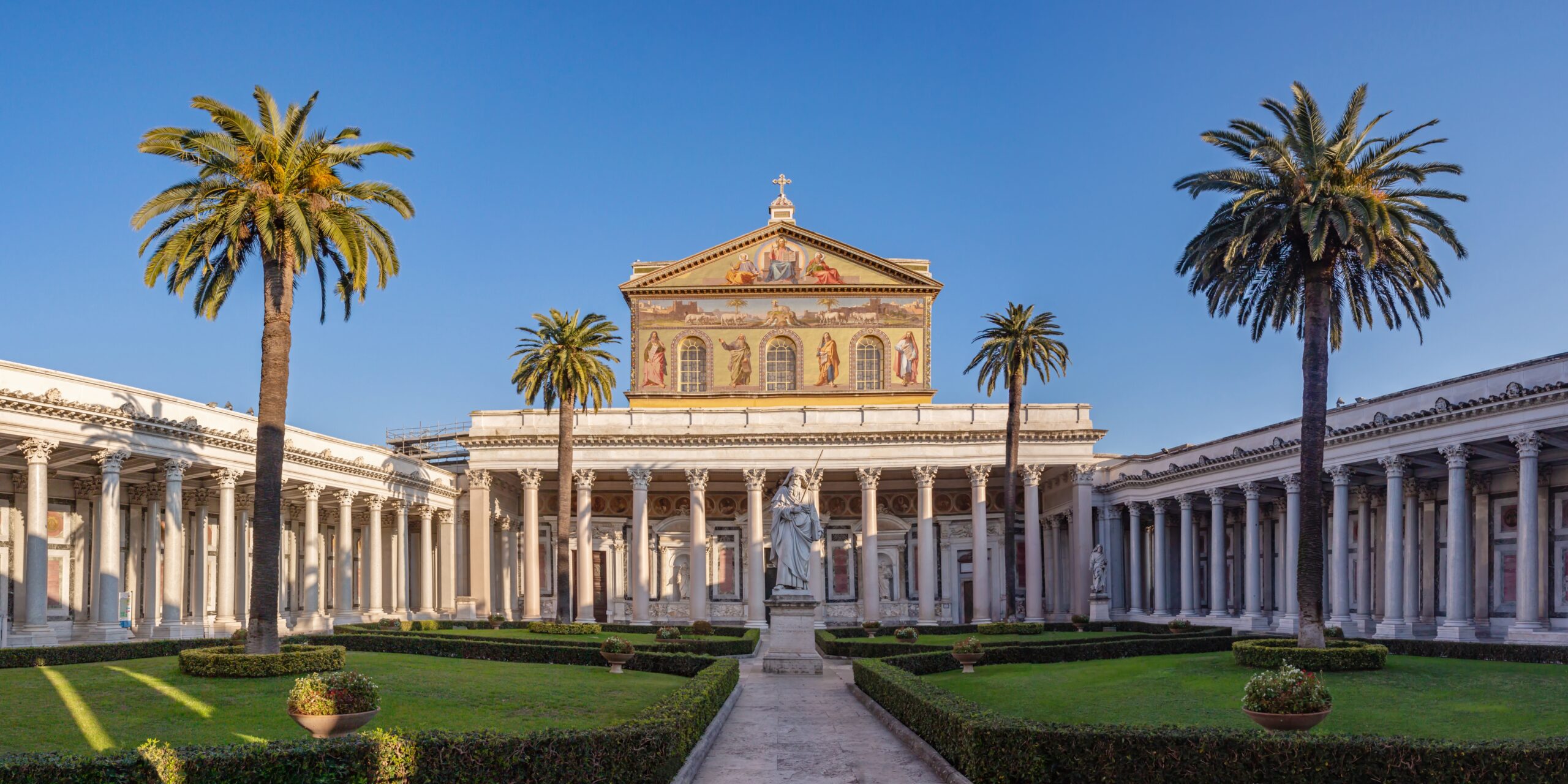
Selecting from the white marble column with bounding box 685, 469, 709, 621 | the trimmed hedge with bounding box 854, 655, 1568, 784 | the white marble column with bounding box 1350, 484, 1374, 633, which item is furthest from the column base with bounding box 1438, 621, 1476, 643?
the white marble column with bounding box 685, 469, 709, 621

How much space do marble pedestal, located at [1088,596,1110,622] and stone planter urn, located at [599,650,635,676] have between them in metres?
26.6

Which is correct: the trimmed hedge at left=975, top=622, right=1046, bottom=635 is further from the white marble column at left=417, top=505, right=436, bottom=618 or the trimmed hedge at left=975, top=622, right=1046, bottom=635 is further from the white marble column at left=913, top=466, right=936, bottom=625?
the white marble column at left=417, top=505, right=436, bottom=618

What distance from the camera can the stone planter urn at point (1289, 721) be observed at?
1388 centimetres

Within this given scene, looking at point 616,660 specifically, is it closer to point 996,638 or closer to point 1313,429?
point 1313,429

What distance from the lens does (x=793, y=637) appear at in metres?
29.8

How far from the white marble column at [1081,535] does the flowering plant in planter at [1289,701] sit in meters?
36.2

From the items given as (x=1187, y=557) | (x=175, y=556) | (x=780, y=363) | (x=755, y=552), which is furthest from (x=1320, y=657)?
(x=780, y=363)

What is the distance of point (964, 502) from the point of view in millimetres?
59094

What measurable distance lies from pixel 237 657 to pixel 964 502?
40452mm

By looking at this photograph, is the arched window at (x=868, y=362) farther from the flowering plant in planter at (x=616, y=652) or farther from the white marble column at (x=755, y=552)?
the flowering plant in planter at (x=616, y=652)

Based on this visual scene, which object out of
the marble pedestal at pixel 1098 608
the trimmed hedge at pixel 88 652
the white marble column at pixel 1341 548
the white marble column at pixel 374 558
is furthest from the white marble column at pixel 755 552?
the trimmed hedge at pixel 88 652

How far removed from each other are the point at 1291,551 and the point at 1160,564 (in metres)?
10.4

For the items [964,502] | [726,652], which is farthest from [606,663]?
[964,502]

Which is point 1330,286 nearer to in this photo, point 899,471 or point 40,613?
point 899,471
